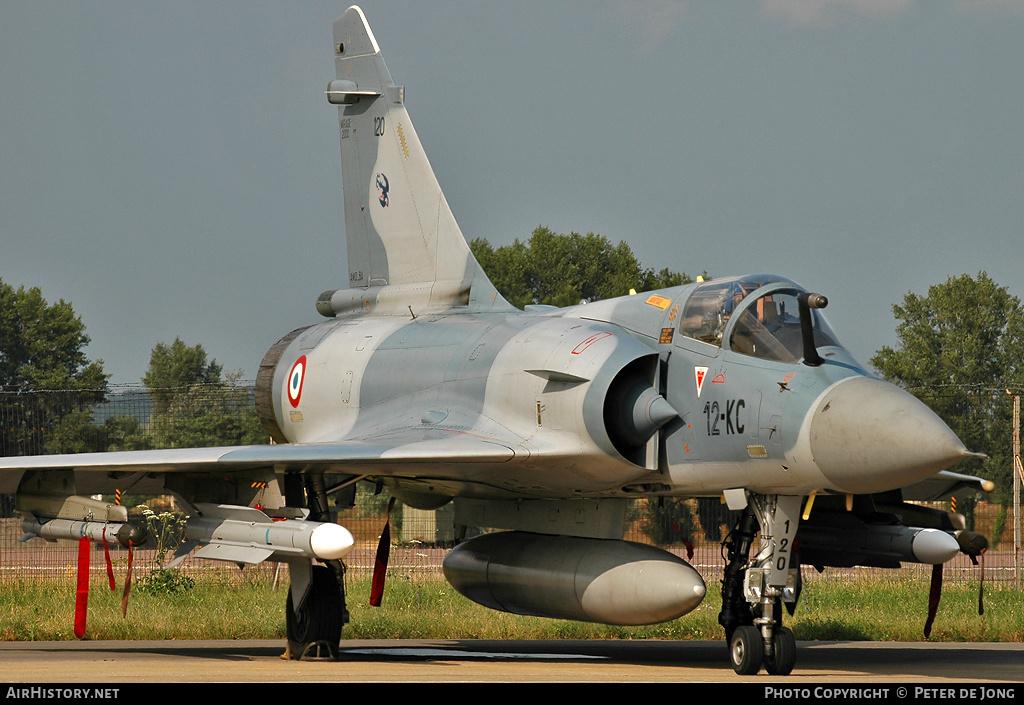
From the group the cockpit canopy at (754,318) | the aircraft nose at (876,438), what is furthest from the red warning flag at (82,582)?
the aircraft nose at (876,438)

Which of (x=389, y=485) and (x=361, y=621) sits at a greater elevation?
(x=389, y=485)

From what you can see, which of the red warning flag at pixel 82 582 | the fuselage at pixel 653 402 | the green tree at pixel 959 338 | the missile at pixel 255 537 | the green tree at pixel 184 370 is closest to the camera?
the fuselage at pixel 653 402

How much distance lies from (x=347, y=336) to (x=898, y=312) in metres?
38.8

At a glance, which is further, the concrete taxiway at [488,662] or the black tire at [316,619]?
the black tire at [316,619]

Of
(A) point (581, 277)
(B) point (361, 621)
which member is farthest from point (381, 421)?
(A) point (581, 277)

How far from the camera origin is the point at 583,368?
34.7 feet

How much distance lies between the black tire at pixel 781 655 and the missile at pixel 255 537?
3292mm

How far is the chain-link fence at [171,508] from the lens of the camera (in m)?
22.9

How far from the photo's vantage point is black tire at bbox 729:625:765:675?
9.48m

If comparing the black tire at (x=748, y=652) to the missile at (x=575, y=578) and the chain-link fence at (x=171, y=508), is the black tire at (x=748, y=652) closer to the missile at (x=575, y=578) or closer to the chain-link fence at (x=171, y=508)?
the missile at (x=575, y=578)

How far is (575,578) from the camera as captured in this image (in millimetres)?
11008

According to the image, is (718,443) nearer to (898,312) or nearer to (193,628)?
(193,628)

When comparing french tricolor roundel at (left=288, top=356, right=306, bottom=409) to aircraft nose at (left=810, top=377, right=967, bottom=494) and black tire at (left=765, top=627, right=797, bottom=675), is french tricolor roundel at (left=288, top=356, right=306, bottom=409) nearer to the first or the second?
black tire at (left=765, top=627, right=797, bottom=675)

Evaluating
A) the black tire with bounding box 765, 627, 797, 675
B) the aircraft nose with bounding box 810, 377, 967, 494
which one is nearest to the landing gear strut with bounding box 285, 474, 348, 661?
the black tire with bounding box 765, 627, 797, 675
